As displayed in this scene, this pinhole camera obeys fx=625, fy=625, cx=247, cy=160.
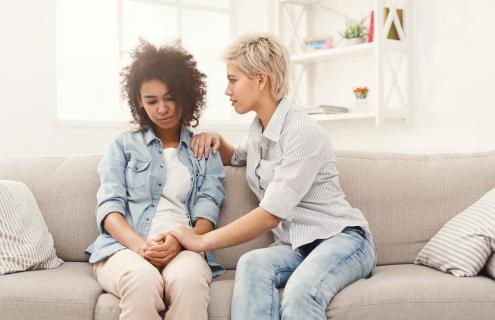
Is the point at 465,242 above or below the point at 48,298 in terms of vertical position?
above

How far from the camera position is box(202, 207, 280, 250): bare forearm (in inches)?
69.9

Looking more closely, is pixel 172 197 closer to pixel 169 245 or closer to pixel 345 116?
pixel 169 245

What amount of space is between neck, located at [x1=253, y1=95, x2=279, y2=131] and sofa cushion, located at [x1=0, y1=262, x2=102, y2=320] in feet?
2.39

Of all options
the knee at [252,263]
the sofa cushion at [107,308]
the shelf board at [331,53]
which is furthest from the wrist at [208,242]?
the shelf board at [331,53]

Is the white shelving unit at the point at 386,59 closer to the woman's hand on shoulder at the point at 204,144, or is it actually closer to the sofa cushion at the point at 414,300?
the woman's hand on shoulder at the point at 204,144

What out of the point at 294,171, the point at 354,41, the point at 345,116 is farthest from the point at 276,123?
the point at 354,41

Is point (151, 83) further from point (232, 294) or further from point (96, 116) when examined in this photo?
point (96, 116)

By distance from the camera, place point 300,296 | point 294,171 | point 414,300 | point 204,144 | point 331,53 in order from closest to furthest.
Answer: point 300,296 < point 414,300 < point 294,171 < point 204,144 < point 331,53

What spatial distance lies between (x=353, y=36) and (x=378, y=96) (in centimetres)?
49

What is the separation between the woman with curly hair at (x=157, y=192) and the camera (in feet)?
5.54

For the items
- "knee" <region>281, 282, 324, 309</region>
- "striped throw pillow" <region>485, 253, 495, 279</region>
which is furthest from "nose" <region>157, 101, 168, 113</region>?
"striped throw pillow" <region>485, 253, 495, 279</region>

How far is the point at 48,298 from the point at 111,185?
410mm

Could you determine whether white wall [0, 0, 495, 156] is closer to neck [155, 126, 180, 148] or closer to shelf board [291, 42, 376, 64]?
shelf board [291, 42, 376, 64]

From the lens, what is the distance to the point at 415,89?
384 cm
